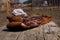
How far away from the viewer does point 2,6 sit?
8797mm

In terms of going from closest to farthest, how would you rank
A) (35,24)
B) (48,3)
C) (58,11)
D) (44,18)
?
(35,24) → (44,18) → (58,11) → (48,3)

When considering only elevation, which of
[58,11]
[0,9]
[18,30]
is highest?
[18,30]

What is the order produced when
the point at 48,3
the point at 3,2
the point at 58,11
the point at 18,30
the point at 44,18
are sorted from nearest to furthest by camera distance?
the point at 18,30 → the point at 44,18 → the point at 3,2 → the point at 58,11 → the point at 48,3

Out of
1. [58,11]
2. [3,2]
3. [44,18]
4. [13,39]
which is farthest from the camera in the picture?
[58,11]

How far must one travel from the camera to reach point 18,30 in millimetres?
4758

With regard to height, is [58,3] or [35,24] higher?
[35,24]

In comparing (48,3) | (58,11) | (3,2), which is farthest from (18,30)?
(48,3)

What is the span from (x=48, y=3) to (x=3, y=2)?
9.97 ft

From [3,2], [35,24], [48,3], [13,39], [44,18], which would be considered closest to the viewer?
[13,39]

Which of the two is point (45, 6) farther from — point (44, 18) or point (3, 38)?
point (3, 38)

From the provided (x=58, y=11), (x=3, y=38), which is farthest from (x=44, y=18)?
(x=58, y=11)

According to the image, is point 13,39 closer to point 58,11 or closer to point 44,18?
point 44,18

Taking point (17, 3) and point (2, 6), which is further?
point (17, 3)

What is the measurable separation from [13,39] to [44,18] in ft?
8.05
